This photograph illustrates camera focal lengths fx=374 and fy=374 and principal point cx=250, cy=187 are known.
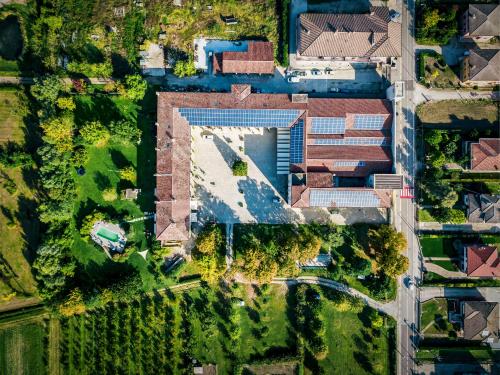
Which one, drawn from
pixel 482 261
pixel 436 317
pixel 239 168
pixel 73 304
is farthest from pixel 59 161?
pixel 482 261

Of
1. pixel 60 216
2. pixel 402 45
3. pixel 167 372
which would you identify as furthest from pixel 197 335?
pixel 402 45

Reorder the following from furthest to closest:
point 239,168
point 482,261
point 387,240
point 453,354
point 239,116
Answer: point 453,354 < point 239,168 < point 482,261 < point 239,116 < point 387,240

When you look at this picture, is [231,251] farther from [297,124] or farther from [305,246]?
[297,124]

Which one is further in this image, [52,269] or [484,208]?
[484,208]

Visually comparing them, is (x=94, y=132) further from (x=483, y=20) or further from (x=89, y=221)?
(x=483, y=20)

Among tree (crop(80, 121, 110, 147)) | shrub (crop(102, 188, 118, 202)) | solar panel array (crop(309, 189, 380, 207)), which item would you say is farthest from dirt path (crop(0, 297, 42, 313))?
solar panel array (crop(309, 189, 380, 207))

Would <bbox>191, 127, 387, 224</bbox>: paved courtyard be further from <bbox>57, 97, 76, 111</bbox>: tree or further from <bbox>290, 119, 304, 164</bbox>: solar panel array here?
<bbox>57, 97, 76, 111</bbox>: tree

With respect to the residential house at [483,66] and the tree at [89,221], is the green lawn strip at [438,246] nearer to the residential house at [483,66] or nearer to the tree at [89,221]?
the residential house at [483,66]
